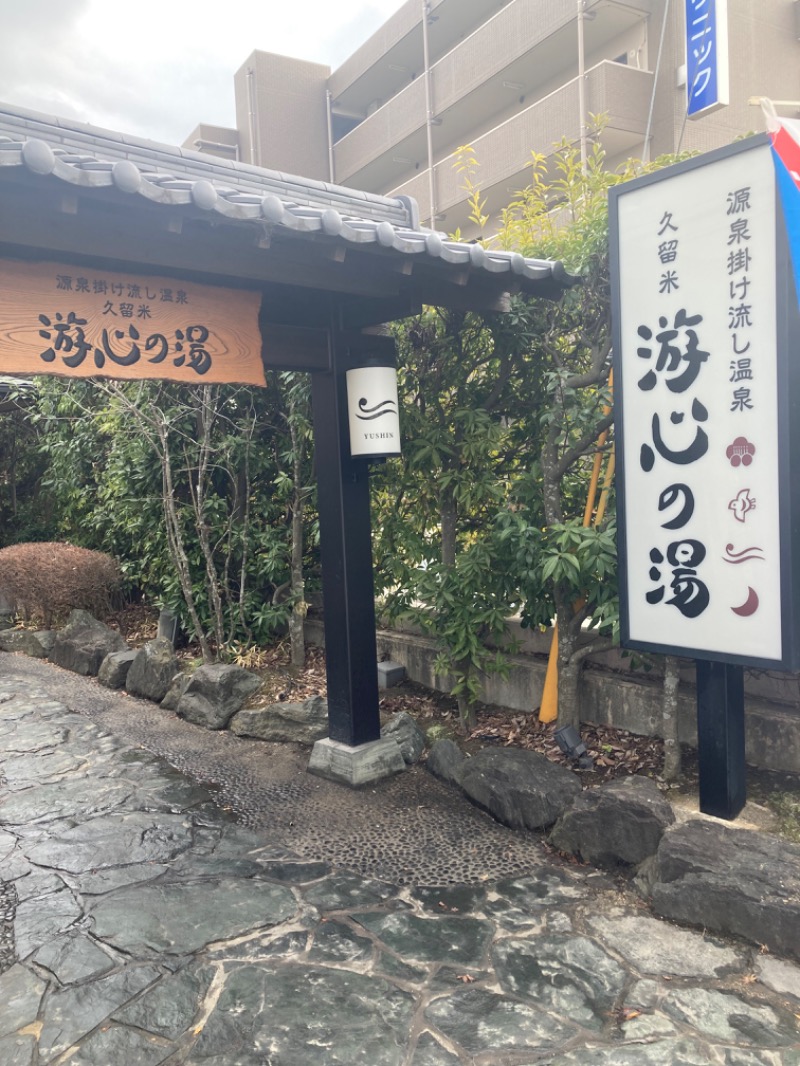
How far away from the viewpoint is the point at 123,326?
4.33 meters

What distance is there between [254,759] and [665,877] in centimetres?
372

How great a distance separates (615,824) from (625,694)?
1.61 meters

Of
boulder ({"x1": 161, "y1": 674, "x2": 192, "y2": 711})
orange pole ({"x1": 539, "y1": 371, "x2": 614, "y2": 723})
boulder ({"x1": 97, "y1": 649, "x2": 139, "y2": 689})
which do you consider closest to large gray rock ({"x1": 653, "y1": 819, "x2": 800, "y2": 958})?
orange pole ({"x1": 539, "y1": 371, "x2": 614, "y2": 723})

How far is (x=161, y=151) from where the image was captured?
20.7 ft

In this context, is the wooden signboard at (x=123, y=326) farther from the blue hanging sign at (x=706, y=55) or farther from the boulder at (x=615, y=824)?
the blue hanging sign at (x=706, y=55)

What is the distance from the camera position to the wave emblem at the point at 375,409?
5.55m

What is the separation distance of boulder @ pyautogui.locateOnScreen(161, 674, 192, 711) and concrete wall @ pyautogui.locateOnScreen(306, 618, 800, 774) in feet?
7.13

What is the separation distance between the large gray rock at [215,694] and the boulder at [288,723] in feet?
1.21

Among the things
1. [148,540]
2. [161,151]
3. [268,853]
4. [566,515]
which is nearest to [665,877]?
[268,853]

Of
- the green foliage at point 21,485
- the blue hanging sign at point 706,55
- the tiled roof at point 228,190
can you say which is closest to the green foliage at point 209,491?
the tiled roof at point 228,190

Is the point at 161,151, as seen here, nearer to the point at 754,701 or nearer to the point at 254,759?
the point at 254,759

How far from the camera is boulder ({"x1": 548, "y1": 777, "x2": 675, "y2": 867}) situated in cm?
437

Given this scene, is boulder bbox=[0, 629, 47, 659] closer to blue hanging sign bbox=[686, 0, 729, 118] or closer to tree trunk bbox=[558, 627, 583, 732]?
tree trunk bbox=[558, 627, 583, 732]

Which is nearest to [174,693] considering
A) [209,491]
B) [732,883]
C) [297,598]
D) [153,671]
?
[153,671]
